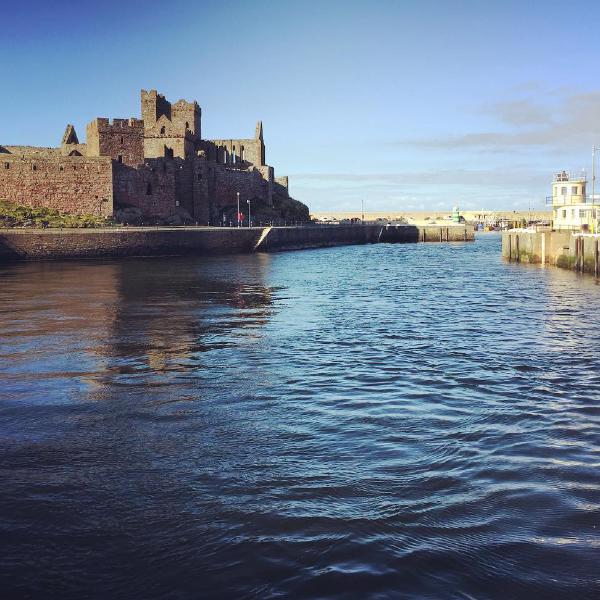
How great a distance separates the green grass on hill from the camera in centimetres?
6625

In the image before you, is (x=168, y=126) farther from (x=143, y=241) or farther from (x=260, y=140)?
(x=143, y=241)

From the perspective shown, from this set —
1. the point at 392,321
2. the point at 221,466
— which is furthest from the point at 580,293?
the point at 221,466

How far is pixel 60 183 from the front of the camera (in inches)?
2980

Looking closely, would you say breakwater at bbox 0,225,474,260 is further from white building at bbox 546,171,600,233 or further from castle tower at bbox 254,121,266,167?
white building at bbox 546,171,600,233

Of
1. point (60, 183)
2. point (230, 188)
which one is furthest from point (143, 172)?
point (230, 188)

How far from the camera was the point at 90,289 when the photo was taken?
118 feet

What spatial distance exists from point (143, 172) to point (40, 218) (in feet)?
51.4

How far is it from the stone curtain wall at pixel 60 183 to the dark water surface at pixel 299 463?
56.8 m

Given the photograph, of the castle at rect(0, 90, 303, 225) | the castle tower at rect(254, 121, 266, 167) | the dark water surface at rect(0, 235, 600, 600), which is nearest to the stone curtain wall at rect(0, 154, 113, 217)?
the castle at rect(0, 90, 303, 225)

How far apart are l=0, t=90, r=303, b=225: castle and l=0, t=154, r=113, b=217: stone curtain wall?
0.36 ft

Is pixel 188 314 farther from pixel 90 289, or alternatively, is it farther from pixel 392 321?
pixel 90 289

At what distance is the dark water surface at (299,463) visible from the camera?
6832mm

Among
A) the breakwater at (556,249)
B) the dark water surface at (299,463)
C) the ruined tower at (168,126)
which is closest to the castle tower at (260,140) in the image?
the ruined tower at (168,126)

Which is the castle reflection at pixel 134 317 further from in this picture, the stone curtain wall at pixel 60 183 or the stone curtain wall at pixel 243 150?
the stone curtain wall at pixel 243 150
